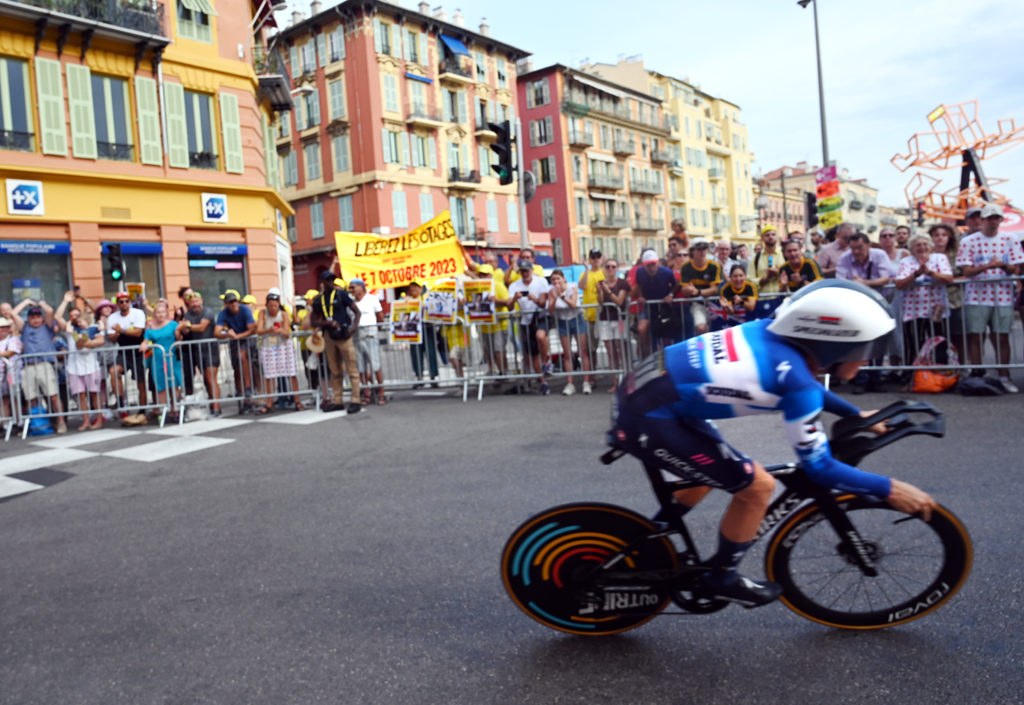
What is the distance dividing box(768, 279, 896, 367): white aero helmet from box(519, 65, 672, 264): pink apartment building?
5644 centimetres

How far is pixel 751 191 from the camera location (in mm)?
90188

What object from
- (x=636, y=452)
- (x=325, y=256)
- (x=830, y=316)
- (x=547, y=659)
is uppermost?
(x=325, y=256)

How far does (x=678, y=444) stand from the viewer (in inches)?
125

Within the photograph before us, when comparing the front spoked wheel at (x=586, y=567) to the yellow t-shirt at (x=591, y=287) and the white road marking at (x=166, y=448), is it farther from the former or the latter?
the yellow t-shirt at (x=591, y=287)

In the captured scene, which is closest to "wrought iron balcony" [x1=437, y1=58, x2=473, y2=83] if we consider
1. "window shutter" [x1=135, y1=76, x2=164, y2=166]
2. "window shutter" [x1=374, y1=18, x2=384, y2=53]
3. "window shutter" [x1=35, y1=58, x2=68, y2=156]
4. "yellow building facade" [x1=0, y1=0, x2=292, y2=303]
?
"window shutter" [x1=374, y1=18, x2=384, y2=53]

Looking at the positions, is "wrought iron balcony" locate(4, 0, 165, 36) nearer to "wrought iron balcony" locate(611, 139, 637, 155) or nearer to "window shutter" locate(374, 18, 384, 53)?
"window shutter" locate(374, 18, 384, 53)

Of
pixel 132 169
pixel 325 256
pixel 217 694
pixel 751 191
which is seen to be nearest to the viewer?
pixel 217 694

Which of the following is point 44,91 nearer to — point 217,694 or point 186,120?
point 186,120

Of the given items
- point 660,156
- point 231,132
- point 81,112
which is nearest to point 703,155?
point 660,156

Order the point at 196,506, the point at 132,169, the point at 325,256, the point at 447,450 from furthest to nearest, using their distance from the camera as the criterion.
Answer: the point at 325,256
the point at 132,169
the point at 447,450
the point at 196,506

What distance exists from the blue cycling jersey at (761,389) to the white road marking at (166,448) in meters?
7.07

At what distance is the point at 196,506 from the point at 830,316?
5183mm

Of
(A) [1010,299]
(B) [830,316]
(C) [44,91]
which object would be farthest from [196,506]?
(C) [44,91]

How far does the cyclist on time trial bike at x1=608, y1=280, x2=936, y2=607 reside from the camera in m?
2.96
